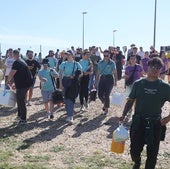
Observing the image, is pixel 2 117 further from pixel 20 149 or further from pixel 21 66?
pixel 20 149

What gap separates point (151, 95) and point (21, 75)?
206 inches

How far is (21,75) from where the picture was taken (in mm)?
10297

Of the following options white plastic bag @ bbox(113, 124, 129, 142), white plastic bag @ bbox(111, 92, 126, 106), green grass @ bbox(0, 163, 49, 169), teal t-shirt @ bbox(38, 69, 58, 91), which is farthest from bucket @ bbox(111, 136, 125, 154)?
white plastic bag @ bbox(111, 92, 126, 106)

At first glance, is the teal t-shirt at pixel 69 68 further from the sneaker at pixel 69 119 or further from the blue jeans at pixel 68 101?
the sneaker at pixel 69 119

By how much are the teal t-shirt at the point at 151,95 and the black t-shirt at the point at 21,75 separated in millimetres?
4959

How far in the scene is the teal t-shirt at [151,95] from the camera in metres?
5.66

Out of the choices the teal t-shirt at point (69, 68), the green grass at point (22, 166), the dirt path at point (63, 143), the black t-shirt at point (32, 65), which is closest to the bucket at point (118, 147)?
the dirt path at point (63, 143)

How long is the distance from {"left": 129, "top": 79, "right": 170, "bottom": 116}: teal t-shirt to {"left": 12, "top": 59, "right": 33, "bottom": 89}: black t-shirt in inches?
195

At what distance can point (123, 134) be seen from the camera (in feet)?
19.8

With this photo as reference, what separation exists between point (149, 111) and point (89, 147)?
118 inches

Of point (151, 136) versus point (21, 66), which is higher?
point (21, 66)

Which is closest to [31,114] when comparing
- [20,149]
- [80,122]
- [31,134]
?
[80,122]

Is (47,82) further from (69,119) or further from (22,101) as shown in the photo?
(69,119)

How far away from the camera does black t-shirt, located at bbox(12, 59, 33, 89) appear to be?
10180 mm
